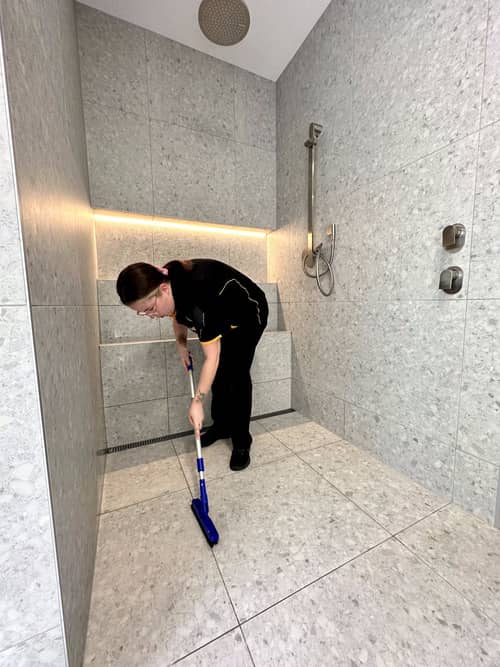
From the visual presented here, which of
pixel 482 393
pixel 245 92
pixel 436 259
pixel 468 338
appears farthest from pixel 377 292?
pixel 245 92

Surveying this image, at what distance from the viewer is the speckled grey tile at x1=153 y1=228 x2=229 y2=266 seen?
6.05ft

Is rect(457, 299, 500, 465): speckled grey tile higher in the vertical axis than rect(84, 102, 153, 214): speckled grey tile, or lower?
lower

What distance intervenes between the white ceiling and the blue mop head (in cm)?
246

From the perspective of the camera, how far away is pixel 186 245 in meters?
1.92

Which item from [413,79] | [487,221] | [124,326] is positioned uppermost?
[413,79]

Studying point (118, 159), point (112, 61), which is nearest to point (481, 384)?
point (118, 159)

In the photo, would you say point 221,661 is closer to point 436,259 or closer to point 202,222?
point 436,259

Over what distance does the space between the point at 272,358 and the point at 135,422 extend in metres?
0.94

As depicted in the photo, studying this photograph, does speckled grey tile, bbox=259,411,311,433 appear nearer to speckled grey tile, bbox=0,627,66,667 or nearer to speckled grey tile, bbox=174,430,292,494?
speckled grey tile, bbox=174,430,292,494

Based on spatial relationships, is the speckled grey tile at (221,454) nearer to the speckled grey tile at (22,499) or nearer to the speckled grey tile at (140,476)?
the speckled grey tile at (140,476)

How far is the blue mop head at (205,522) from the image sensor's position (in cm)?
83

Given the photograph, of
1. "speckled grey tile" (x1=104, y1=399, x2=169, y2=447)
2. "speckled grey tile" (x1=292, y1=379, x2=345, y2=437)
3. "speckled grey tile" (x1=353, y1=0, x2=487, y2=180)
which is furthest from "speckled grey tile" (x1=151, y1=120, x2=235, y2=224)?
"speckled grey tile" (x1=292, y1=379, x2=345, y2=437)

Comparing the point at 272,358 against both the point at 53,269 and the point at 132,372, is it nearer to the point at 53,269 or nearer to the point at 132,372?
the point at 132,372

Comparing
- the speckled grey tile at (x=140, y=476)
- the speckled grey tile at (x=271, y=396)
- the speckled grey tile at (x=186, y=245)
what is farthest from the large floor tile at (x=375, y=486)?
the speckled grey tile at (x=186, y=245)
